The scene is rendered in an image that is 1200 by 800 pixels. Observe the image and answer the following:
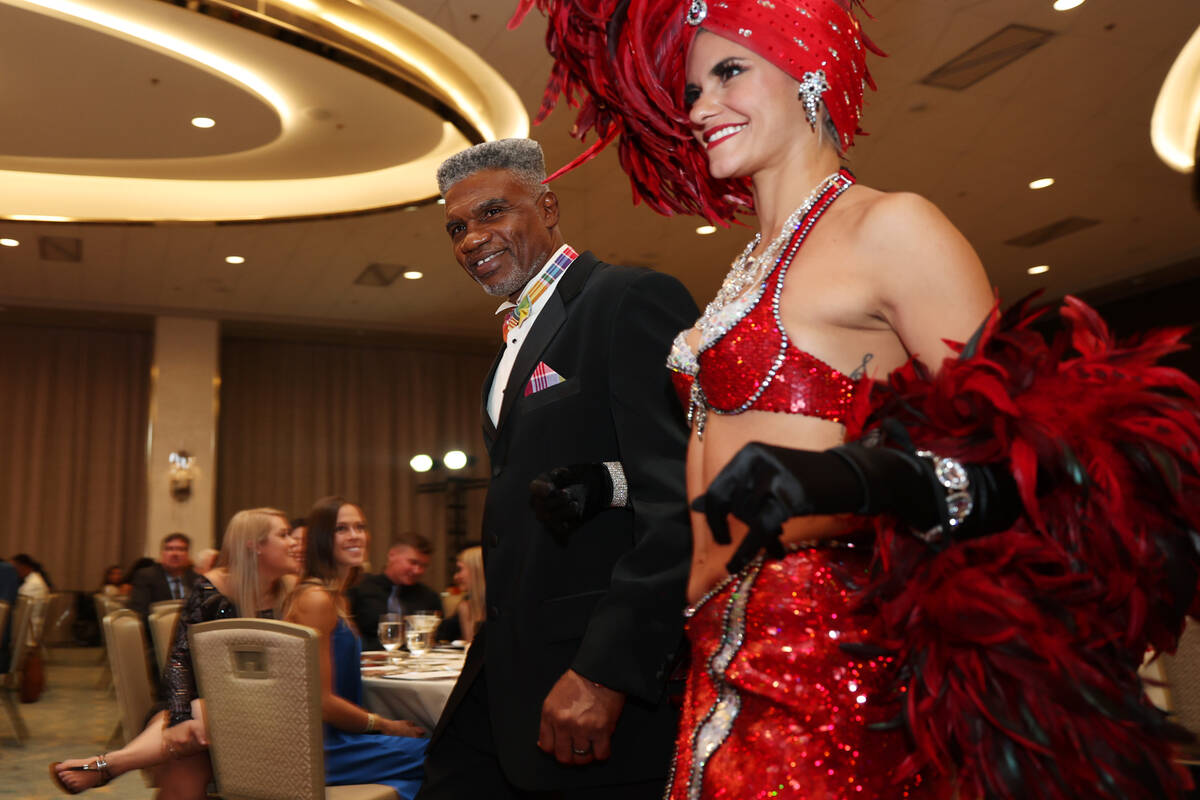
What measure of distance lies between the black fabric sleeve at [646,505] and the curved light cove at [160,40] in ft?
18.1

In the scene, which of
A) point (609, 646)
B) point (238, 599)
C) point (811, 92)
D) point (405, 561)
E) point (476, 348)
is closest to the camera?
point (811, 92)

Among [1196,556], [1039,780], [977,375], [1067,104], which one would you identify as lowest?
[1039,780]

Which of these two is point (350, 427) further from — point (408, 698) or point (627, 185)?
point (408, 698)

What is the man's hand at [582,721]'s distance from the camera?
4.50 feet

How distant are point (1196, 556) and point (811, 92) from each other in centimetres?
62

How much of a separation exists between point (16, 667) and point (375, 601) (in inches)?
108

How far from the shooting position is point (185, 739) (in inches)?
122

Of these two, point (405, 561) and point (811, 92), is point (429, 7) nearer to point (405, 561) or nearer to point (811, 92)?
point (405, 561)

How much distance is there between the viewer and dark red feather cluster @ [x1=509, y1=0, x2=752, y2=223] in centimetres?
135

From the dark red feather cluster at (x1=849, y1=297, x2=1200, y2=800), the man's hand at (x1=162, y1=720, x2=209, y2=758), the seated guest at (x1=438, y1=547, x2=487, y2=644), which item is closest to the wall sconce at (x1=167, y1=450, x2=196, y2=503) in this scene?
the seated guest at (x1=438, y1=547, x2=487, y2=644)

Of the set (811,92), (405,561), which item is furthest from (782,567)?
(405,561)

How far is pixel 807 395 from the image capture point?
1.06 metres

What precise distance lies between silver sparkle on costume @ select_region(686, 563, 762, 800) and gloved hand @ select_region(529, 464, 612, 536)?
0.40 meters

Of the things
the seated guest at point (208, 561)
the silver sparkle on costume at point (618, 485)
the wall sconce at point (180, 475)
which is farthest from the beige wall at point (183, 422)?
the silver sparkle on costume at point (618, 485)
